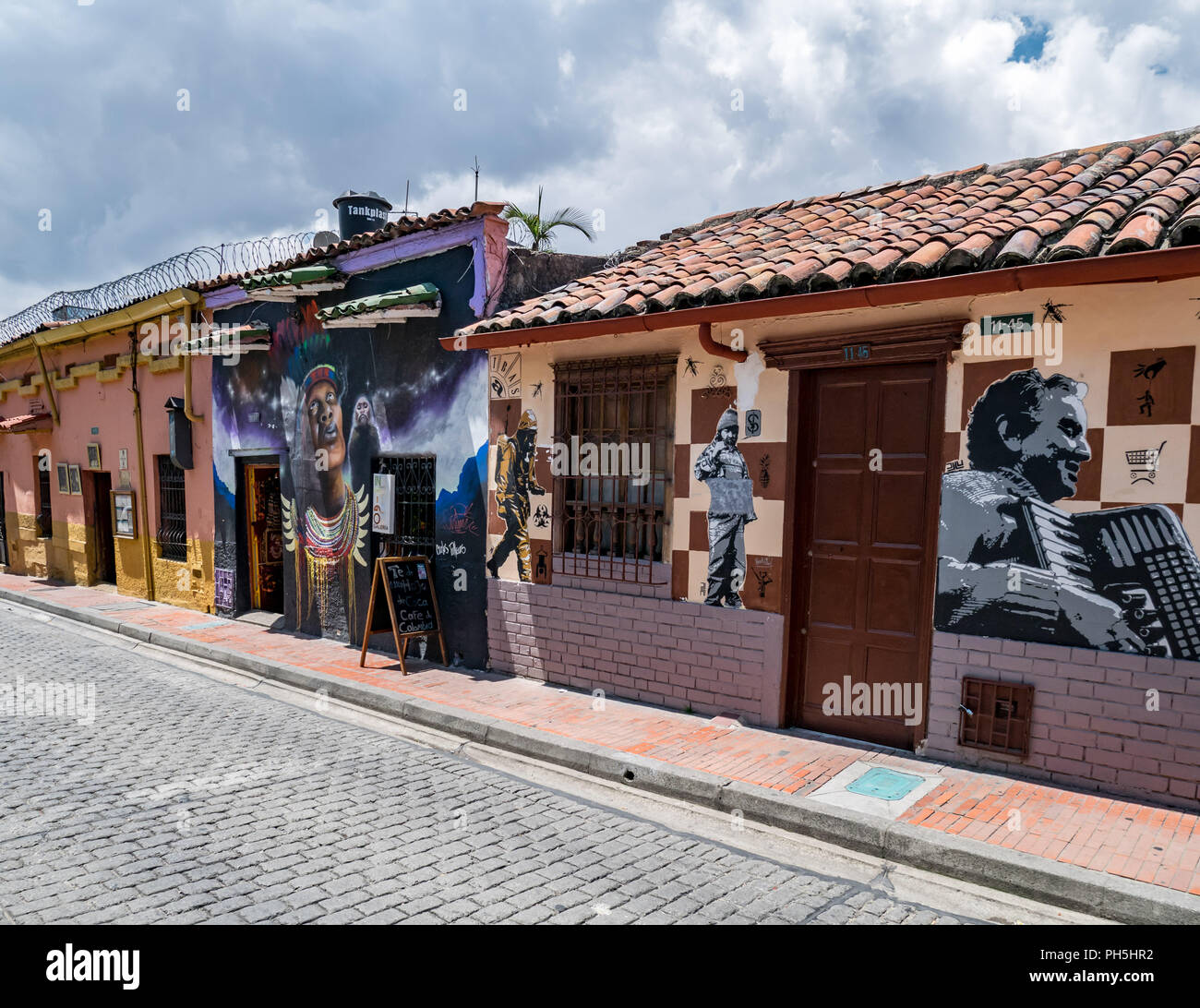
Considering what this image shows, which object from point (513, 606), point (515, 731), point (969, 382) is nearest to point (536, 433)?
point (513, 606)

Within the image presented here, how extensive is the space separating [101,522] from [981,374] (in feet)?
54.6

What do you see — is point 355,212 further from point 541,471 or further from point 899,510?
point 899,510

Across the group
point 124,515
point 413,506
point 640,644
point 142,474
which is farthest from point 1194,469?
point 124,515

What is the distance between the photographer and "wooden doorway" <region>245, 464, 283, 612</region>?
12.4 meters

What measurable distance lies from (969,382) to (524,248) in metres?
5.07

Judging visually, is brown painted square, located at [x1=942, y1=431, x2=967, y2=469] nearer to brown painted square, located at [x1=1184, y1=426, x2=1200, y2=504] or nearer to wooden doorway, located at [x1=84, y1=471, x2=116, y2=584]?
brown painted square, located at [x1=1184, y1=426, x2=1200, y2=504]

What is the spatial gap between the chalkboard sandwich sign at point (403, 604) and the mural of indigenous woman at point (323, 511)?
1.11m

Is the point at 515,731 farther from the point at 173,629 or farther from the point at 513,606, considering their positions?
the point at 173,629

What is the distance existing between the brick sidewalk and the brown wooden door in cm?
39

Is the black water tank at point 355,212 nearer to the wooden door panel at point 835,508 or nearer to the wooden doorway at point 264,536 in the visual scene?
the wooden doorway at point 264,536

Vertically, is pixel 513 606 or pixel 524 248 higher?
pixel 524 248

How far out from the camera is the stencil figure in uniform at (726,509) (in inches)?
268

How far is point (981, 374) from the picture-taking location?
5.59 m
